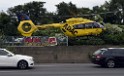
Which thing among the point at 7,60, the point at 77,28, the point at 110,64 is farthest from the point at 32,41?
the point at 110,64

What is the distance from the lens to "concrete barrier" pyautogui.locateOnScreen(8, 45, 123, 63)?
32688 millimetres

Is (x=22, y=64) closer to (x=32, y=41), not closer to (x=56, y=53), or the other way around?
(x=56, y=53)

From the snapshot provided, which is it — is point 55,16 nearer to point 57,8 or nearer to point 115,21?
point 57,8

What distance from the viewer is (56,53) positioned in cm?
3284

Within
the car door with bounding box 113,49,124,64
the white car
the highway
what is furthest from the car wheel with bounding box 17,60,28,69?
the car door with bounding box 113,49,124,64

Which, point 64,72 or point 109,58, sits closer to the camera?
point 64,72

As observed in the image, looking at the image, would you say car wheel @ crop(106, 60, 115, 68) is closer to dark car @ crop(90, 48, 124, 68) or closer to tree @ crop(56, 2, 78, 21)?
dark car @ crop(90, 48, 124, 68)

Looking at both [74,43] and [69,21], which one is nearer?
[74,43]

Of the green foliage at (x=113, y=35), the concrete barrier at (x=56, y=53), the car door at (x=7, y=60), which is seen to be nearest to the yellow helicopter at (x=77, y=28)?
the green foliage at (x=113, y=35)

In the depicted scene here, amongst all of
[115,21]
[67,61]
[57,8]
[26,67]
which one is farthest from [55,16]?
[26,67]

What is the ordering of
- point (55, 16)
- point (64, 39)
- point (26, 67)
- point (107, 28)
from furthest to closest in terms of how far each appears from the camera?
point (55, 16)
point (107, 28)
point (64, 39)
point (26, 67)

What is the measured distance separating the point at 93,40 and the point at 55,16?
2573 inches

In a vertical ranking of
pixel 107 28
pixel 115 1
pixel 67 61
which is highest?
pixel 115 1

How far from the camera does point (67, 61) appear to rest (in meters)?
32.7
